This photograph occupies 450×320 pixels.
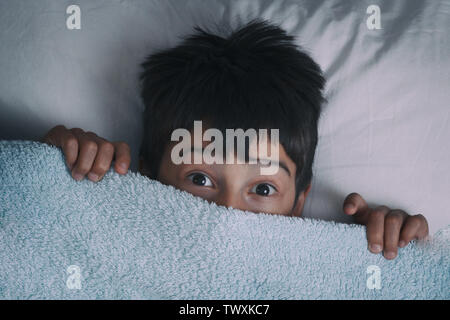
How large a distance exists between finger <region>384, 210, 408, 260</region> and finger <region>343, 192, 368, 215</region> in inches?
2.0

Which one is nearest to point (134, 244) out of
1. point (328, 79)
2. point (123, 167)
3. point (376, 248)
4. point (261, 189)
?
point (123, 167)

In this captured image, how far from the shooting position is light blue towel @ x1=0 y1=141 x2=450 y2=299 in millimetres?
632

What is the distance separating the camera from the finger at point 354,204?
765 millimetres

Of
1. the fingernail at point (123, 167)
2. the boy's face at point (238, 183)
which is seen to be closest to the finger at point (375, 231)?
the boy's face at point (238, 183)

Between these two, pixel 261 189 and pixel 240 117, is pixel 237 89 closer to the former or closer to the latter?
pixel 240 117

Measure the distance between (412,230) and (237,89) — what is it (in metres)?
0.33

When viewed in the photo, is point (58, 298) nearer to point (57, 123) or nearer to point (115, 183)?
point (115, 183)

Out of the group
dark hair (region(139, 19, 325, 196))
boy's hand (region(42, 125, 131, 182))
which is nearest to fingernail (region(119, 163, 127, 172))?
boy's hand (region(42, 125, 131, 182))

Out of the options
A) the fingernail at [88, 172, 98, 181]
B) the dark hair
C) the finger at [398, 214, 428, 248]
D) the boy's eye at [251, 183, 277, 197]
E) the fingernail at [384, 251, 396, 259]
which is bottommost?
the fingernail at [384, 251, 396, 259]

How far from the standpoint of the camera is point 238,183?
2.38 ft

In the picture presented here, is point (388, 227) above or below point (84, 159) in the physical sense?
below

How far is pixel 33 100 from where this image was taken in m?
0.79

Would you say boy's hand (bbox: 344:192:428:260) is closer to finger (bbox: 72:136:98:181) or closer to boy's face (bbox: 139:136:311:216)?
boy's face (bbox: 139:136:311:216)

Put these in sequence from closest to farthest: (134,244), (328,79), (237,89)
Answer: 1. (134,244)
2. (237,89)
3. (328,79)
